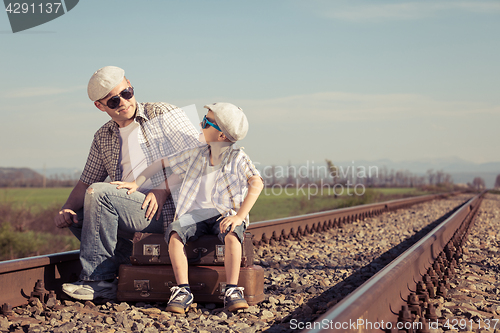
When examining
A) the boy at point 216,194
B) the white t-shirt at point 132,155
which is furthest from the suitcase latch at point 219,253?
the white t-shirt at point 132,155

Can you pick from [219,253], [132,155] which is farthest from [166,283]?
[132,155]

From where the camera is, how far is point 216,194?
3.27m

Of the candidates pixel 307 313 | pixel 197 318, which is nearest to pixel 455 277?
pixel 307 313

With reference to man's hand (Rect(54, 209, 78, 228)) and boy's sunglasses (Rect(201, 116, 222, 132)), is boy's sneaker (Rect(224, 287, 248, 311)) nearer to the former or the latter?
boy's sunglasses (Rect(201, 116, 222, 132))

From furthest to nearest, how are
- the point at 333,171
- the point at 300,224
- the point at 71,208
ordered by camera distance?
the point at 333,171 → the point at 300,224 → the point at 71,208

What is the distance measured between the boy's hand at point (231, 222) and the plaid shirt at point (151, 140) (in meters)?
0.64

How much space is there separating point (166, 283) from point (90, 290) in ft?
1.78

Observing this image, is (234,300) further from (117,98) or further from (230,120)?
(117,98)

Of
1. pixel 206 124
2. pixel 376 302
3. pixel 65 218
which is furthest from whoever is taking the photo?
pixel 65 218

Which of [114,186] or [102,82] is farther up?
[102,82]

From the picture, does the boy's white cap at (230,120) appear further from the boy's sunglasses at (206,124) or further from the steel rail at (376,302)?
the steel rail at (376,302)

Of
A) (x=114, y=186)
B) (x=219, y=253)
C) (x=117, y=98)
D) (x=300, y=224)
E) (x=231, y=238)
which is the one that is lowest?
(x=300, y=224)

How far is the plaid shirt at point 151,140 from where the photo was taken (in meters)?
3.54

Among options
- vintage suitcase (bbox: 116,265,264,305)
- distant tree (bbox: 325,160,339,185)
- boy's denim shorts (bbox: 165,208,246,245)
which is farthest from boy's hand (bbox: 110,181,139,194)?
distant tree (bbox: 325,160,339,185)
